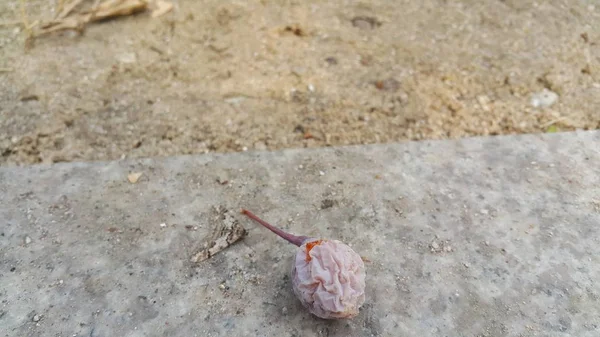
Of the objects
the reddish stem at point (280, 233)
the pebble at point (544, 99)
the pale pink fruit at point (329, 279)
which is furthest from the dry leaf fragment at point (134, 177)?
the pebble at point (544, 99)

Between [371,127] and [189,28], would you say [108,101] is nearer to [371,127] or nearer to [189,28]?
[189,28]

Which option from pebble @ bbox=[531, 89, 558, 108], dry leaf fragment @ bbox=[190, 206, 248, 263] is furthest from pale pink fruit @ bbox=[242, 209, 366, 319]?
pebble @ bbox=[531, 89, 558, 108]

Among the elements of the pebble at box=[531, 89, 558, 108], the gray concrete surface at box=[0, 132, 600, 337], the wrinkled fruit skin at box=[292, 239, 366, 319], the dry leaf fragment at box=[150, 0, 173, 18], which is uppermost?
the wrinkled fruit skin at box=[292, 239, 366, 319]

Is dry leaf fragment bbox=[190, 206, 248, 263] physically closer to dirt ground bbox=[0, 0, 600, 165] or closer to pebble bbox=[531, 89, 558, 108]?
dirt ground bbox=[0, 0, 600, 165]

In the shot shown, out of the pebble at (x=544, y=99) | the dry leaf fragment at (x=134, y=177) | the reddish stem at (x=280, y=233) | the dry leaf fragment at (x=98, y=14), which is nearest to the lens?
the reddish stem at (x=280, y=233)

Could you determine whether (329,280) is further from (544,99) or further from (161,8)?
(161,8)

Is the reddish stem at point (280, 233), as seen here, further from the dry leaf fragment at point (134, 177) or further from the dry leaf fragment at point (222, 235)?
the dry leaf fragment at point (134, 177)

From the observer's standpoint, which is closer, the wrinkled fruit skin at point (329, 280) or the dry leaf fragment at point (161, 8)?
the wrinkled fruit skin at point (329, 280)
